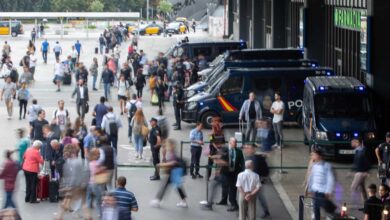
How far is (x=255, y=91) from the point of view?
32.3m

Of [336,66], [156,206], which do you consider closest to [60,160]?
[156,206]

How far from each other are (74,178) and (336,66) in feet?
74.3

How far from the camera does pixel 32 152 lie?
20984mm

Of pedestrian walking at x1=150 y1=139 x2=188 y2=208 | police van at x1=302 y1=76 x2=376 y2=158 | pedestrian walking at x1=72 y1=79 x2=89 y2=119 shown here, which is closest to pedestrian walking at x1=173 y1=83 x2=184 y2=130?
pedestrian walking at x1=72 y1=79 x2=89 y2=119

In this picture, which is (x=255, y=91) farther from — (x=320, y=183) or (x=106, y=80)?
(x=320, y=183)

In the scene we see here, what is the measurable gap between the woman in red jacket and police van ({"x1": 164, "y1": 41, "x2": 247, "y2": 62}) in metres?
27.6

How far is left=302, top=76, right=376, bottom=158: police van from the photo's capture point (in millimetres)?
26312

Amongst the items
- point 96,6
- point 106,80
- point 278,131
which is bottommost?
point 278,131

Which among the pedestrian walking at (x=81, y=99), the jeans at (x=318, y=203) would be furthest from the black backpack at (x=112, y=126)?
the jeans at (x=318, y=203)

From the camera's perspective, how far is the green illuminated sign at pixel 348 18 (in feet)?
118

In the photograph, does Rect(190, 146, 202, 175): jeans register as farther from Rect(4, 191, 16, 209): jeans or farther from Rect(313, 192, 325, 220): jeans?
Rect(313, 192, 325, 220): jeans

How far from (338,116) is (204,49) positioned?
22.9m

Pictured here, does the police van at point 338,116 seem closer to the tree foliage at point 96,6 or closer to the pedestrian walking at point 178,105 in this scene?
the pedestrian walking at point 178,105

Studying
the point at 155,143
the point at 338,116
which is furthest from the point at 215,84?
the point at 155,143
